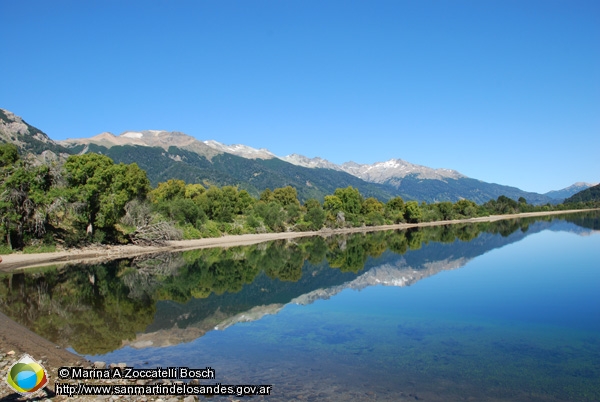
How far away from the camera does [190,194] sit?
336ft

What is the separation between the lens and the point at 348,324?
843 inches

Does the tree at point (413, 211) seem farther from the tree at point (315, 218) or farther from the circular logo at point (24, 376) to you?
the circular logo at point (24, 376)

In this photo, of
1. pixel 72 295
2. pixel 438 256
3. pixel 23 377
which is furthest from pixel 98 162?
pixel 23 377

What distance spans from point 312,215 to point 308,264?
198ft

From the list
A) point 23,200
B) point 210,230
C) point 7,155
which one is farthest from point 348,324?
point 210,230

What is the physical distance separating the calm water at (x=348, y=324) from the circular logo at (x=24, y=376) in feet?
18.7

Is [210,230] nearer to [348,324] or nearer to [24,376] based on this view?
[348,324]

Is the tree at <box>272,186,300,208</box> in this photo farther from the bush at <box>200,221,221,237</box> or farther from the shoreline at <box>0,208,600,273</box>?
the bush at <box>200,221,221,237</box>

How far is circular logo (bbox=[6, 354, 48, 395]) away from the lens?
927cm

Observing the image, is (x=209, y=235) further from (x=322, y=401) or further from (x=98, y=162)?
(x=322, y=401)

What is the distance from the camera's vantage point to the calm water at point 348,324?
Result: 1370 centimetres

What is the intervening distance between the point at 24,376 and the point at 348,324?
584 inches

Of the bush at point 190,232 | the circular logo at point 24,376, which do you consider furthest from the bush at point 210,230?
the circular logo at point 24,376

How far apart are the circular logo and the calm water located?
18.7 ft
